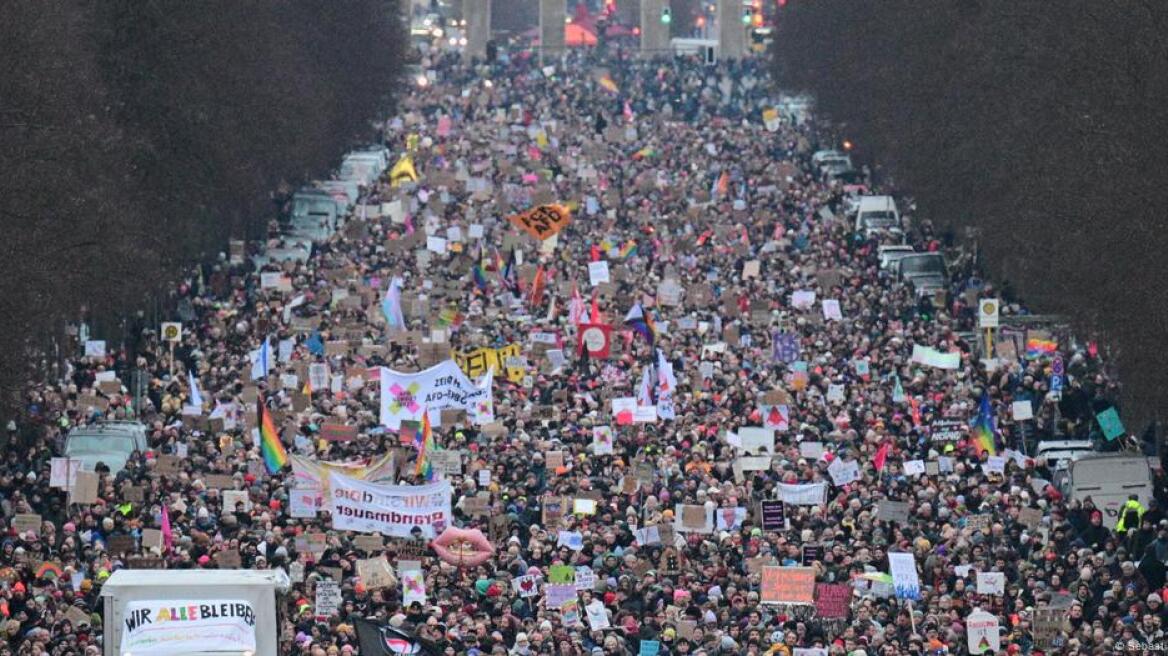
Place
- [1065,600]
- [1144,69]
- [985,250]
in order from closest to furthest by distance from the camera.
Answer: [1065,600] < [1144,69] < [985,250]

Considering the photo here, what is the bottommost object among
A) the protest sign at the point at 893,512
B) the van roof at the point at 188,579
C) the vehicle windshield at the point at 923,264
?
the vehicle windshield at the point at 923,264

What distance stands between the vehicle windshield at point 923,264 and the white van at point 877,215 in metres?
6.73

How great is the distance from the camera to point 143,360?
50.1 metres

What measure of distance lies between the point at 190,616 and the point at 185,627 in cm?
10

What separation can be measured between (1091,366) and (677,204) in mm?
23531

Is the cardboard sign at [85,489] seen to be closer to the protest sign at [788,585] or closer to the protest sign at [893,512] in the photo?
the protest sign at [788,585]

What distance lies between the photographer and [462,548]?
3519 cm

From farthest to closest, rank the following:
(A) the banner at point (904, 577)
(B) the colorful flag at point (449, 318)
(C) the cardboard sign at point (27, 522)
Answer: (B) the colorful flag at point (449, 318) → (C) the cardboard sign at point (27, 522) → (A) the banner at point (904, 577)

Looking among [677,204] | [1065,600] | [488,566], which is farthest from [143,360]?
[677,204]

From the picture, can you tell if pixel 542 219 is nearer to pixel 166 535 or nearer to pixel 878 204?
pixel 878 204

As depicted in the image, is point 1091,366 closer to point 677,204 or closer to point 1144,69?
point 1144,69

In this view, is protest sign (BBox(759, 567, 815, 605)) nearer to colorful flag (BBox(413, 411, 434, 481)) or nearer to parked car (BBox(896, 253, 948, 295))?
colorful flag (BBox(413, 411, 434, 481))

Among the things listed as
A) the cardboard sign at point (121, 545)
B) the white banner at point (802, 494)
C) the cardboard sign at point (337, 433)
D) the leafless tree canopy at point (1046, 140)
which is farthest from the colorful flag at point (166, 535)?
the leafless tree canopy at point (1046, 140)

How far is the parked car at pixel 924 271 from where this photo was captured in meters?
63.0
